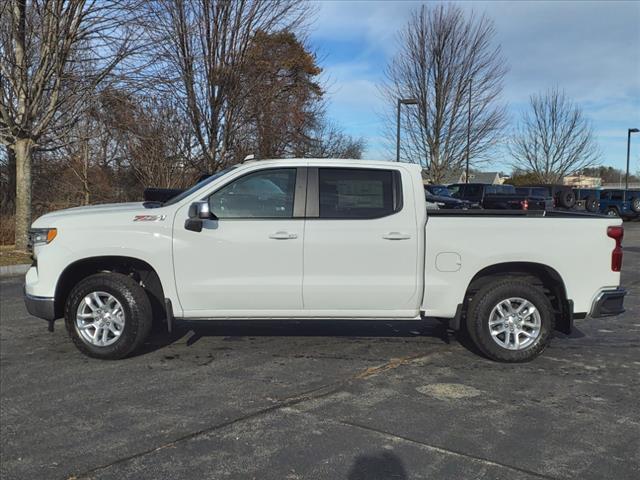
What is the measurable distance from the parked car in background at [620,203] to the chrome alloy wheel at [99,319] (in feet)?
102

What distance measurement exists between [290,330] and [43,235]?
8.97 feet

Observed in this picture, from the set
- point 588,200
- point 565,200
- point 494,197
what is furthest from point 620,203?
point 494,197

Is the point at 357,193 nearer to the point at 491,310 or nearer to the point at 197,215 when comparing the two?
the point at 197,215

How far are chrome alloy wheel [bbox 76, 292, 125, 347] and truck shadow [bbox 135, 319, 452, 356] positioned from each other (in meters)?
0.66

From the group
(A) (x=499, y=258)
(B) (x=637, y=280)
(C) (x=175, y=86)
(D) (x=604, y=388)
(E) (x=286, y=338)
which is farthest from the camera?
(C) (x=175, y=86)

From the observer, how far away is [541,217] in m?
5.34

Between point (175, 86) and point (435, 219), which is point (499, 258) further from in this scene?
point (175, 86)

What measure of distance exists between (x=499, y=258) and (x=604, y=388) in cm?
136

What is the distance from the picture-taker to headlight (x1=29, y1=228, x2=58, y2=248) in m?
5.20

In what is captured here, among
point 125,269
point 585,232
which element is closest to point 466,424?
point 585,232

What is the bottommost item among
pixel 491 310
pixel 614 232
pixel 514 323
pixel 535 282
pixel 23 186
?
pixel 514 323

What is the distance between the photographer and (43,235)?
17.2 feet

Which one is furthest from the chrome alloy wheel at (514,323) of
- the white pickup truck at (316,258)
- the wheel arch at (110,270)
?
the wheel arch at (110,270)

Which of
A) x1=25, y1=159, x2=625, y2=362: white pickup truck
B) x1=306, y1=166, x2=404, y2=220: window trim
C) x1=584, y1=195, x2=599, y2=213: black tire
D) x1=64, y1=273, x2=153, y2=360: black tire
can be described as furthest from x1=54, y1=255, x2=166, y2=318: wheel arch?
x1=584, y1=195, x2=599, y2=213: black tire
